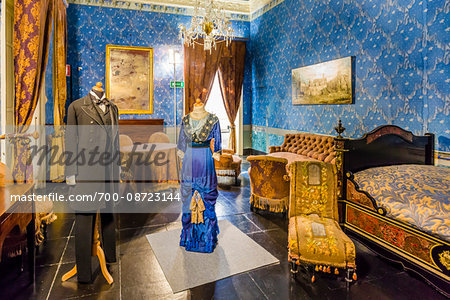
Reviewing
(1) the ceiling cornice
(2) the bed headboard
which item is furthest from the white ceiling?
(2) the bed headboard

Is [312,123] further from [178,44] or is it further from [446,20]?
[178,44]

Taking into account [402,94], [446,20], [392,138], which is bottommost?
[392,138]

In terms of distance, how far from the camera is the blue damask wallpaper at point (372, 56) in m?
3.89

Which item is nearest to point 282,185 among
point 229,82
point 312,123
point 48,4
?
point 312,123

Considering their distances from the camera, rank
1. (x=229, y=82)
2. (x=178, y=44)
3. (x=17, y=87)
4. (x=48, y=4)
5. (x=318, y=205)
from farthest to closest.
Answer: (x=229, y=82), (x=178, y=44), (x=48, y=4), (x=17, y=87), (x=318, y=205)

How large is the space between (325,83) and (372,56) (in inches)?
49.8

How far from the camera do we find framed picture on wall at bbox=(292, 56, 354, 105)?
18.1ft

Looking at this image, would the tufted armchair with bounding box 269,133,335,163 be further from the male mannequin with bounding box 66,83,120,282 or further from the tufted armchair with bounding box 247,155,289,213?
the male mannequin with bounding box 66,83,120,282

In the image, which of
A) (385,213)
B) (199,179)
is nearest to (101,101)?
(199,179)

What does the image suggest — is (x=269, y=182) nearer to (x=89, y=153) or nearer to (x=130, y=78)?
(x=89, y=153)

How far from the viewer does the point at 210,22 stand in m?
5.46

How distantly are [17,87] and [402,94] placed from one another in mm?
5696

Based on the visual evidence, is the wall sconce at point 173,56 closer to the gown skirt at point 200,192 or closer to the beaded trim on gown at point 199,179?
the beaded trim on gown at point 199,179

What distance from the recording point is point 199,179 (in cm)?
319
